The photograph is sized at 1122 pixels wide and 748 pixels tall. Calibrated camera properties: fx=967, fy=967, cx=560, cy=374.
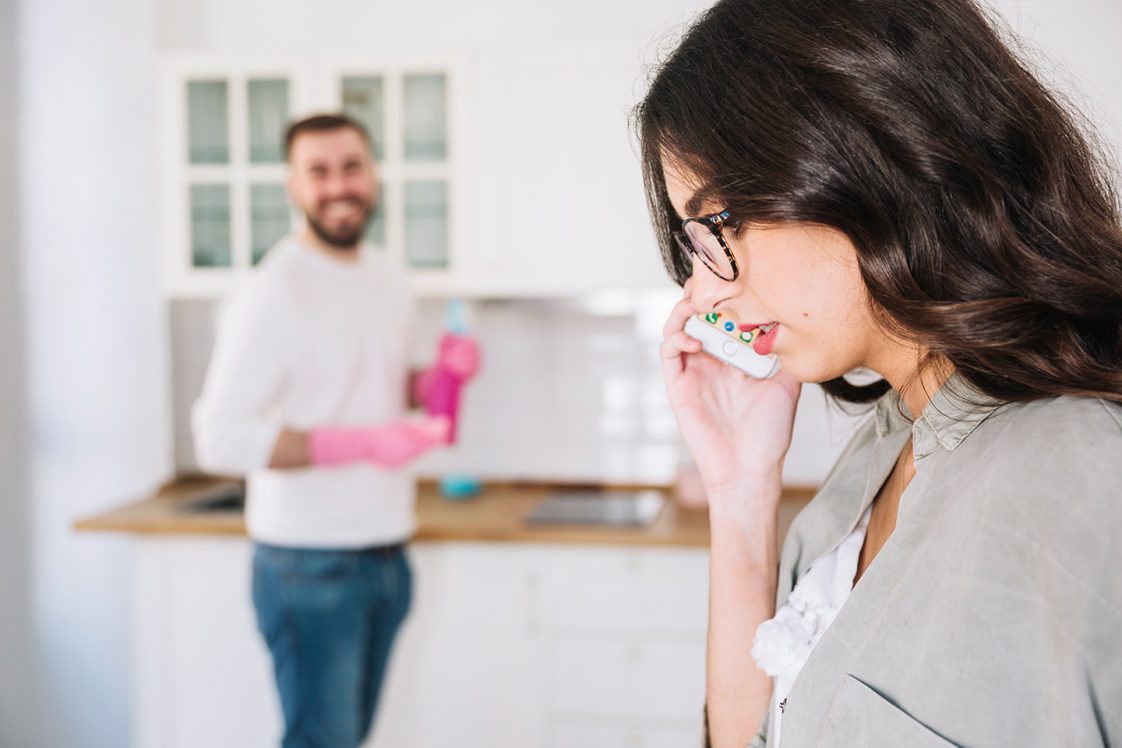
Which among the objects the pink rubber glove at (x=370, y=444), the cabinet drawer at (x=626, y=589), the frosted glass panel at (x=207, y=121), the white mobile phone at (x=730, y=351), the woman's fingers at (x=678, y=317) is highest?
the frosted glass panel at (x=207, y=121)

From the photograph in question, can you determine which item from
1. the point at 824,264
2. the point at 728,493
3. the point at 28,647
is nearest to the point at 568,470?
the point at 28,647

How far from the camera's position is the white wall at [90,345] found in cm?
268

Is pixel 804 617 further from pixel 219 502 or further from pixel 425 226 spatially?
pixel 219 502

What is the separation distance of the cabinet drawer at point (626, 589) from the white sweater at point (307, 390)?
426 millimetres

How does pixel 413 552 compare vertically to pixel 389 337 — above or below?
below

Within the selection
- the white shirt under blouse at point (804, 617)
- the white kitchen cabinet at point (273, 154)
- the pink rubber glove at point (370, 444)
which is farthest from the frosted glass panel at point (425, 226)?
the white shirt under blouse at point (804, 617)

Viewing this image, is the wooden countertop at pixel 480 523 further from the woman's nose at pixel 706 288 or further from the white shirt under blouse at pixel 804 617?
the woman's nose at pixel 706 288

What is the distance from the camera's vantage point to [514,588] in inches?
91.4

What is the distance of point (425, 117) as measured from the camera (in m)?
2.43

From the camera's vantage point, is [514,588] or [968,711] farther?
[514,588]

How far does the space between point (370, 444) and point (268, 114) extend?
105 cm

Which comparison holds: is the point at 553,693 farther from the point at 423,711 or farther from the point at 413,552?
the point at 413,552

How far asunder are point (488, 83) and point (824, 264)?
1.87m

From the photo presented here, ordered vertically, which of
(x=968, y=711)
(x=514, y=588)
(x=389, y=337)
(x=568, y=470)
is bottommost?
(x=514, y=588)
